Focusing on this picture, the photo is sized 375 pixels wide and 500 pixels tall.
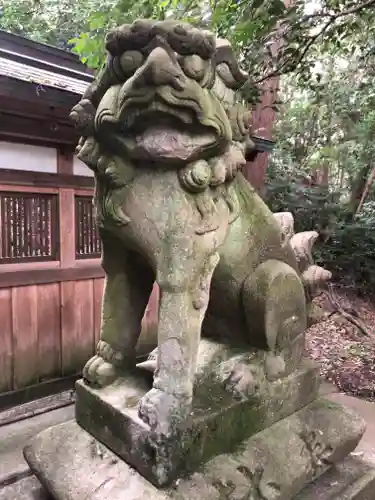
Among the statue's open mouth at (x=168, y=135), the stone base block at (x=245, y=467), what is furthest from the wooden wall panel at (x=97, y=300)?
the statue's open mouth at (x=168, y=135)

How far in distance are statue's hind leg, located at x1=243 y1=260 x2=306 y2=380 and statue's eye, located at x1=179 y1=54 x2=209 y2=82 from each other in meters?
0.65

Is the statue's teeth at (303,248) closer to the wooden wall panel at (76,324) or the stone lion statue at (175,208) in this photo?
the stone lion statue at (175,208)

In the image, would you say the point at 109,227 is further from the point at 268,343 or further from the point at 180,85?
the point at 268,343

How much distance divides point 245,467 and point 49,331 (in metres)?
2.47

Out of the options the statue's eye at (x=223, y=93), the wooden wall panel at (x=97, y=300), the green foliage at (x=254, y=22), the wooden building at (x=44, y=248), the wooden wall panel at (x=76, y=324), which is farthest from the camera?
the wooden wall panel at (x=97, y=300)

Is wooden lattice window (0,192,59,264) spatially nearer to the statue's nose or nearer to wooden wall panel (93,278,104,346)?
wooden wall panel (93,278,104,346)

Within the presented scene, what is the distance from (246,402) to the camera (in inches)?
55.6

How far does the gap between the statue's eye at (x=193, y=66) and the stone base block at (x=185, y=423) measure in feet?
3.13

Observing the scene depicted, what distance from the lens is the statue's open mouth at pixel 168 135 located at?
46.1 inches

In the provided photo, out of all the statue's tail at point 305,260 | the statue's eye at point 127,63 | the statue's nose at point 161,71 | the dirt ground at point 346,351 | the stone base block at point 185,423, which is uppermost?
the statue's eye at point 127,63

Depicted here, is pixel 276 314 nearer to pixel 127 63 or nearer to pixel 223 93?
pixel 223 93

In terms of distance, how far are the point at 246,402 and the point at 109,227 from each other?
713 millimetres

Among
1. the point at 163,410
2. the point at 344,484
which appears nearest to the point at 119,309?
the point at 163,410

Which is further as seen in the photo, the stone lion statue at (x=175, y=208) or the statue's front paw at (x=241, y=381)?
the statue's front paw at (x=241, y=381)
